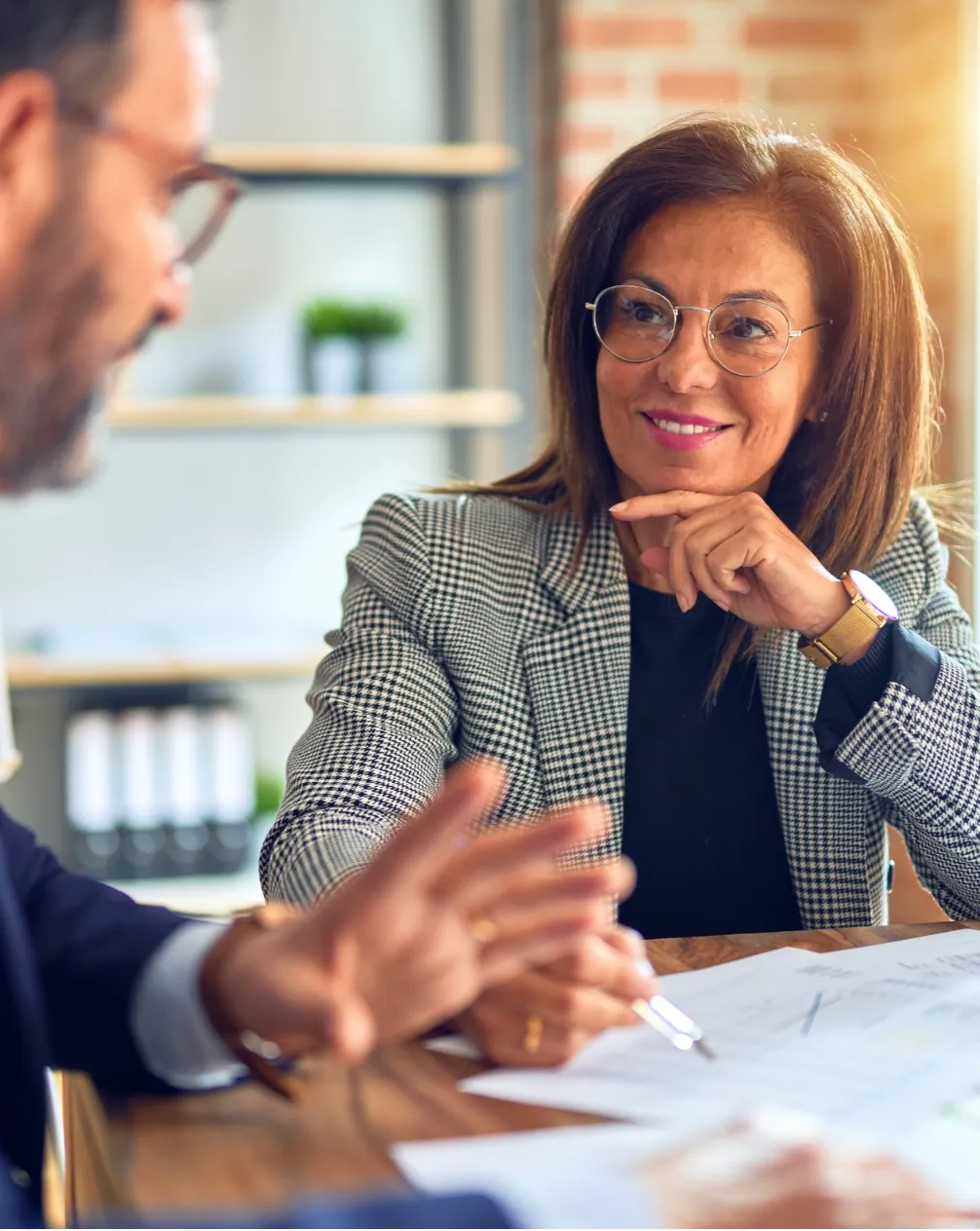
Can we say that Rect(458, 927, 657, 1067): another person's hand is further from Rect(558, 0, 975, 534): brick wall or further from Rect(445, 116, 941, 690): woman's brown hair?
Rect(558, 0, 975, 534): brick wall

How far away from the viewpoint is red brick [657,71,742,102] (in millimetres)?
3205

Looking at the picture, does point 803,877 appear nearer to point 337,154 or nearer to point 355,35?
point 337,154

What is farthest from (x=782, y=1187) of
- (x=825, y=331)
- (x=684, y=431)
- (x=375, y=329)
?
(x=375, y=329)

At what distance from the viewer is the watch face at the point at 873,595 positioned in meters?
1.42

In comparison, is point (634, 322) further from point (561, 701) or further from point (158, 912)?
point (158, 912)

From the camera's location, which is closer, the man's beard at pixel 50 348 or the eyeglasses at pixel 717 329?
the man's beard at pixel 50 348

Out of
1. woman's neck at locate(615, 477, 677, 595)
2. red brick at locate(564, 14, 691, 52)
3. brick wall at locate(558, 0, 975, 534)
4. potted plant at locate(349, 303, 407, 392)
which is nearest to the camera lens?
woman's neck at locate(615, 477, 677, 595)

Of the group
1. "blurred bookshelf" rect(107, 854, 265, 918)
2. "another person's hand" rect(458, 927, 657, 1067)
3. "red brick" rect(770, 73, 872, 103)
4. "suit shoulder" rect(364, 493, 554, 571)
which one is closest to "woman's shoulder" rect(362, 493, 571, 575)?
"suit shoulder" rect(364, 493, 554, 571)

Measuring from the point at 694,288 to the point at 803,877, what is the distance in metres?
0.61

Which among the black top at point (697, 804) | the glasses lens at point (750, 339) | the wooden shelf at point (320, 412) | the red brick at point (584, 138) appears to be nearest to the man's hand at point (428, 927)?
the black top at point (697, 804)

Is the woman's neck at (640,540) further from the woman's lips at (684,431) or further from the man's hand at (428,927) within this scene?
the man's hand at (428,927)

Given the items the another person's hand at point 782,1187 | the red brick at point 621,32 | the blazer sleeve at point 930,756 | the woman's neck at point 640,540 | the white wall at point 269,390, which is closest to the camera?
the another person's hand at point 782,1187

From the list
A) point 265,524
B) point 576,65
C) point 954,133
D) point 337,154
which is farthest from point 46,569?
point 954,133

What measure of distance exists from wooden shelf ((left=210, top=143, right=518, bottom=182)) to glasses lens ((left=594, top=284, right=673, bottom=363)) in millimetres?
1737
